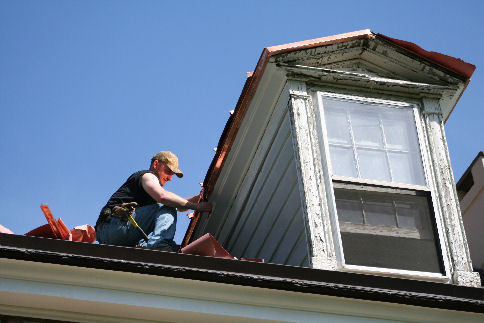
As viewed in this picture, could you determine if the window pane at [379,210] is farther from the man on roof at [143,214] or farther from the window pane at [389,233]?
the man on roof at [143,214]

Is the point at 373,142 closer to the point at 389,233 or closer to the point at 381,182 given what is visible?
the point at 381,182

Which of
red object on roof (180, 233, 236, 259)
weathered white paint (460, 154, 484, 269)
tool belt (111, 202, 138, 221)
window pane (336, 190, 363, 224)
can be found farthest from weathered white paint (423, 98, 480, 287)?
tool belt (111, 202, 138, 221)

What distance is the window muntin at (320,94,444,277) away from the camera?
22.3ft

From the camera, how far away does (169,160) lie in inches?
323

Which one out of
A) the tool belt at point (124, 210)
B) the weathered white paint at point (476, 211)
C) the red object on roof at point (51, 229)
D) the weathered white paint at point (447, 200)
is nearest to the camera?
the red object on roof at point (51, 229)

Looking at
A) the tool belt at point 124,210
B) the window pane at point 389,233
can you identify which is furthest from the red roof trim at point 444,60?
the tool belt at point 124,210

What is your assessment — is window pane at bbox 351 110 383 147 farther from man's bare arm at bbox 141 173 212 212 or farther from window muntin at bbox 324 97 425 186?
man's bare arm at bbox 141 173 212 212

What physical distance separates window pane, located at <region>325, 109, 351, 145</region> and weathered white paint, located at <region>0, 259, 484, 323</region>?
79.5 inches

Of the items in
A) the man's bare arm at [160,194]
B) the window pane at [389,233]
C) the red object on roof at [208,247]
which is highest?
the man's bare arm at [160,194]

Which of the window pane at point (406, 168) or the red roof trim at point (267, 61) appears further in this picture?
the red roof trim at point (267, 61)

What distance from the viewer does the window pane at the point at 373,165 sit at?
7207 mm

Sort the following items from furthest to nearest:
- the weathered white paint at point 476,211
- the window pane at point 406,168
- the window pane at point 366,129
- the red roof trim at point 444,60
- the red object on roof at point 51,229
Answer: the weathered white paint at point 476,211, the red roof trim at point 444,60, the window pane at point 366,129, the window pane at point 406,168, the red object on roof at point 51,229

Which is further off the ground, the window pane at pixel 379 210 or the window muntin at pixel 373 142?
the window muntin at pixel 373 142

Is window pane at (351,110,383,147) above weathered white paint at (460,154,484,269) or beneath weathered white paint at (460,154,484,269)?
beneath
